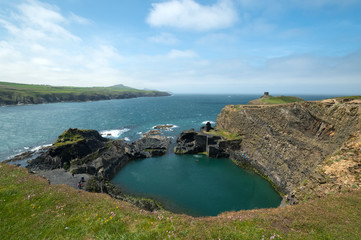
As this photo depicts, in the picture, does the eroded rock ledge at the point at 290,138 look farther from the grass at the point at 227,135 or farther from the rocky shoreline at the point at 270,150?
the grass at the point at 227,135

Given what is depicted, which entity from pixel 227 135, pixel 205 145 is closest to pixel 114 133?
pixel 205 145

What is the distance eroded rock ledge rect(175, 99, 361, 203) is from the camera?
27.6 m

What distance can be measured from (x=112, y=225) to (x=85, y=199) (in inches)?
264

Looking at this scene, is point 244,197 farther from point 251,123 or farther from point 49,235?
point 49,235

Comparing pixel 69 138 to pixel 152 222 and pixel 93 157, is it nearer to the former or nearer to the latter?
pixel 93 157

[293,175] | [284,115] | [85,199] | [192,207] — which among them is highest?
[284,115]

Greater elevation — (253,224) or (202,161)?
(253,224)

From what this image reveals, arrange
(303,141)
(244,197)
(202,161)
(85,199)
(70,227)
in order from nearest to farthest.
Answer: (70,227) < (85,199) < (244,197) < (303,141) < (202,161)

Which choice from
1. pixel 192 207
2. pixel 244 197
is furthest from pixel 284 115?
pixel 192 207

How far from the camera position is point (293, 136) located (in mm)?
36531

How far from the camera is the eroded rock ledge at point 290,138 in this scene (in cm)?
2756

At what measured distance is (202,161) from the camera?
47.4 m

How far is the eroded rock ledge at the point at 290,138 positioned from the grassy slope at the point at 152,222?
337 inches

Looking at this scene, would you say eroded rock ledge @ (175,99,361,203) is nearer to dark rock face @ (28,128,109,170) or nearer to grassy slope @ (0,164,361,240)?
grassy slope @ (0,164,361,240)
